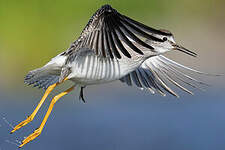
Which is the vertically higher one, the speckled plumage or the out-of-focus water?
the speckled plumage

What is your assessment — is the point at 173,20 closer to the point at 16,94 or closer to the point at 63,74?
the point at 16,94

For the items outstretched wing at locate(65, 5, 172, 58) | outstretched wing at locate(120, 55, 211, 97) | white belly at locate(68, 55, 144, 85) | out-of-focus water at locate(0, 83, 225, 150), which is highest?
outstretched wing at locate(65, 5, 172, 58)

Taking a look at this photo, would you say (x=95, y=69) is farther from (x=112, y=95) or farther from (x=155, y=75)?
(x=112, y=95)

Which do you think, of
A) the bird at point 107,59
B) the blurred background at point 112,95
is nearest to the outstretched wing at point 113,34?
the bird at point 107,59

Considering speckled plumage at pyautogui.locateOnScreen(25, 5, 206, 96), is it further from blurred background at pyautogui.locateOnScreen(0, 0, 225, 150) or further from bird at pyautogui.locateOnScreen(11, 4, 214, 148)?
blurred background at pyautogui.locateOnScreen(0, 0, 225, 150)

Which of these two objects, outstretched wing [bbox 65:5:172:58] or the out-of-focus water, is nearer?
outstretched wing [bbox 65:5:172:58]

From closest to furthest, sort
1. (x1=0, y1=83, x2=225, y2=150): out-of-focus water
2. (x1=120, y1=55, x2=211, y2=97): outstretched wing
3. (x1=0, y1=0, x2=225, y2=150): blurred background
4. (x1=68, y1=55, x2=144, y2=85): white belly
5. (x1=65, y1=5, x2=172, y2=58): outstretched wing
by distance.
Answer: (x1=65, y1=5, x2=172, y2=58): outstretched wing < (x1=68, y1=55, x2=144, y2=85): white belly < (x1=120, y1=55, x2=211, y2=97): outstretched wing < (x1=0, y1=83, x2=225, y2=150): out-of-focus water < (x1=0, y1=0, x2=225, y2=150): blurred background

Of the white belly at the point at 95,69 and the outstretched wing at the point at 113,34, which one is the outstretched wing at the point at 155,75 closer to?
the white belly at the point at 95,69

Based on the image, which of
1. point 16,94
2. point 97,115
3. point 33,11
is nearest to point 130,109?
point 97,115

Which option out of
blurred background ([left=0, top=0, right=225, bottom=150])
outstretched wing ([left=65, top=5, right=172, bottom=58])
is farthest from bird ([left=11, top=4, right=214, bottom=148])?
blurred background ([left=0, top=0, right=225, bottom=150])

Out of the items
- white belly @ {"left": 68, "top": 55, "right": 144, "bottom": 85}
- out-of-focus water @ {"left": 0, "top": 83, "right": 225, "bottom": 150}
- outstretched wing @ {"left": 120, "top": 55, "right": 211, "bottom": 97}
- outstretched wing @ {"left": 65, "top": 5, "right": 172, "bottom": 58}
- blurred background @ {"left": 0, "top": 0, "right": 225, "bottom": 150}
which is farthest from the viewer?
blurred background @ {"left": 0, "top": 0, "right": 225, "bottom": 150}
